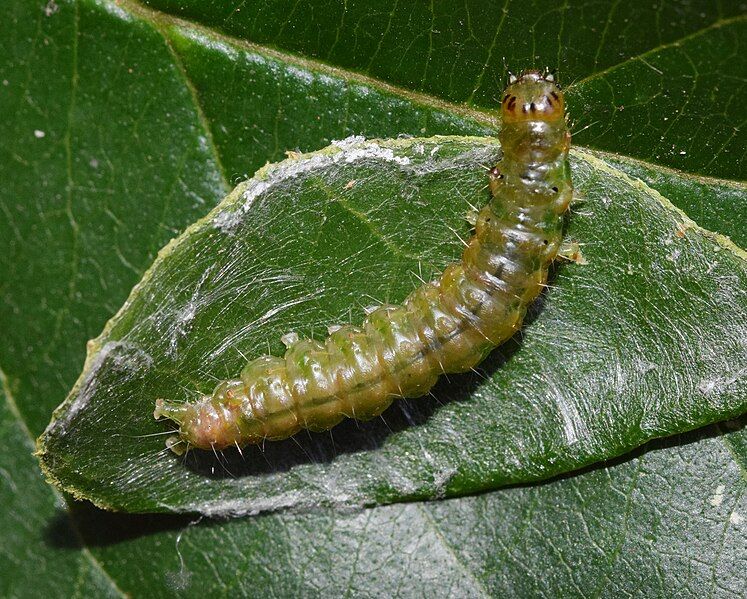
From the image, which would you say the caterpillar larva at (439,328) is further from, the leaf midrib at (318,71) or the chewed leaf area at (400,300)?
the leaf midrib at (318,71)

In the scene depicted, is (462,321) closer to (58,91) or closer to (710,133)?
(710,133)

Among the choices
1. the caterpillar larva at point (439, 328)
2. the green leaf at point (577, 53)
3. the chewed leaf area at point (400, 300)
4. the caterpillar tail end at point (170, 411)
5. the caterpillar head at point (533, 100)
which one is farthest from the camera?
the caterpillar tail end at point (170, 411)

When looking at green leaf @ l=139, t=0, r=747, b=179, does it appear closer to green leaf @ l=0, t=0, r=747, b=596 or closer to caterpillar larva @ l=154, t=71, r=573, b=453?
green leaf @ l=0, t=0, r=747, b=596

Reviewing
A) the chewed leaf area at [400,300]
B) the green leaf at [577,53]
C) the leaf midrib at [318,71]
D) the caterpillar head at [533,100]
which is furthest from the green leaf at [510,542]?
the caterpillar head at [533,100]

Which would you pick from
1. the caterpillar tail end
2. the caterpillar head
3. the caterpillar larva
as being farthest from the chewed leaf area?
the caterpillar head

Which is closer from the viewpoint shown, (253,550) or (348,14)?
(348,14)

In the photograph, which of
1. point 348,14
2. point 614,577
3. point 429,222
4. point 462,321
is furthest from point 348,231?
point 614,577

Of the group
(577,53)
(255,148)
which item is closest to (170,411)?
(255,148)
